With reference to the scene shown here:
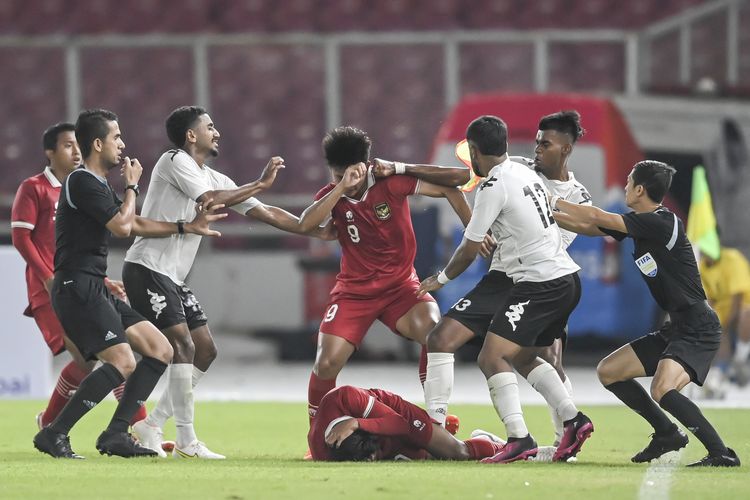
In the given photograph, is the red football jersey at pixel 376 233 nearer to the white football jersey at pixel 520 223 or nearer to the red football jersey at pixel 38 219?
the white football jersey at pixel 520 223

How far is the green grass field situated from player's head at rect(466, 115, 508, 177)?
1640 millimetres

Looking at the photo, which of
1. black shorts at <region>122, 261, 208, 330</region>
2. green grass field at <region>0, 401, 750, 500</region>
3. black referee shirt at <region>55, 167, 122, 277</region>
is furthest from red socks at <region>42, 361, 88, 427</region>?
black referee shirt at <region>55, 167, 122, 277</region>

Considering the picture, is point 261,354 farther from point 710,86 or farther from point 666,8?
point 666,8

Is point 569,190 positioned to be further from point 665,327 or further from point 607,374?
point 607,374

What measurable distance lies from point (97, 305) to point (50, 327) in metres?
1.26

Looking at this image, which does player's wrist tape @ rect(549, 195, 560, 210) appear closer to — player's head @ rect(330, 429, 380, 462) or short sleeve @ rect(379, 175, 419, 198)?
short sleeve @ rect(379, 175, 419, 198)

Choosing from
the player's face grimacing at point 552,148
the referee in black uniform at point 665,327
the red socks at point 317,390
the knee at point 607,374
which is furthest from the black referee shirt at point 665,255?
the red socks at point 317,390

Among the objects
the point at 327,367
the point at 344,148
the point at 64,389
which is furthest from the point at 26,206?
the point at 327,367

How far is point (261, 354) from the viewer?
1831 centimetres

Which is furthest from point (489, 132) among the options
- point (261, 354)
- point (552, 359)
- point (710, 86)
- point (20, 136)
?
point (20, 136)

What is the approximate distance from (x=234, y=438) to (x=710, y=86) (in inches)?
360

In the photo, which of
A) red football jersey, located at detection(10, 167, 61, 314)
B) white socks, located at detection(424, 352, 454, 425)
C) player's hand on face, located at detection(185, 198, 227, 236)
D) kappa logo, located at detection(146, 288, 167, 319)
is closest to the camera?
white socks, located at detection(424, 352, 454, 425)

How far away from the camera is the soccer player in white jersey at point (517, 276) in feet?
25.0

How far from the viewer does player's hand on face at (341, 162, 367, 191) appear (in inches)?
314
